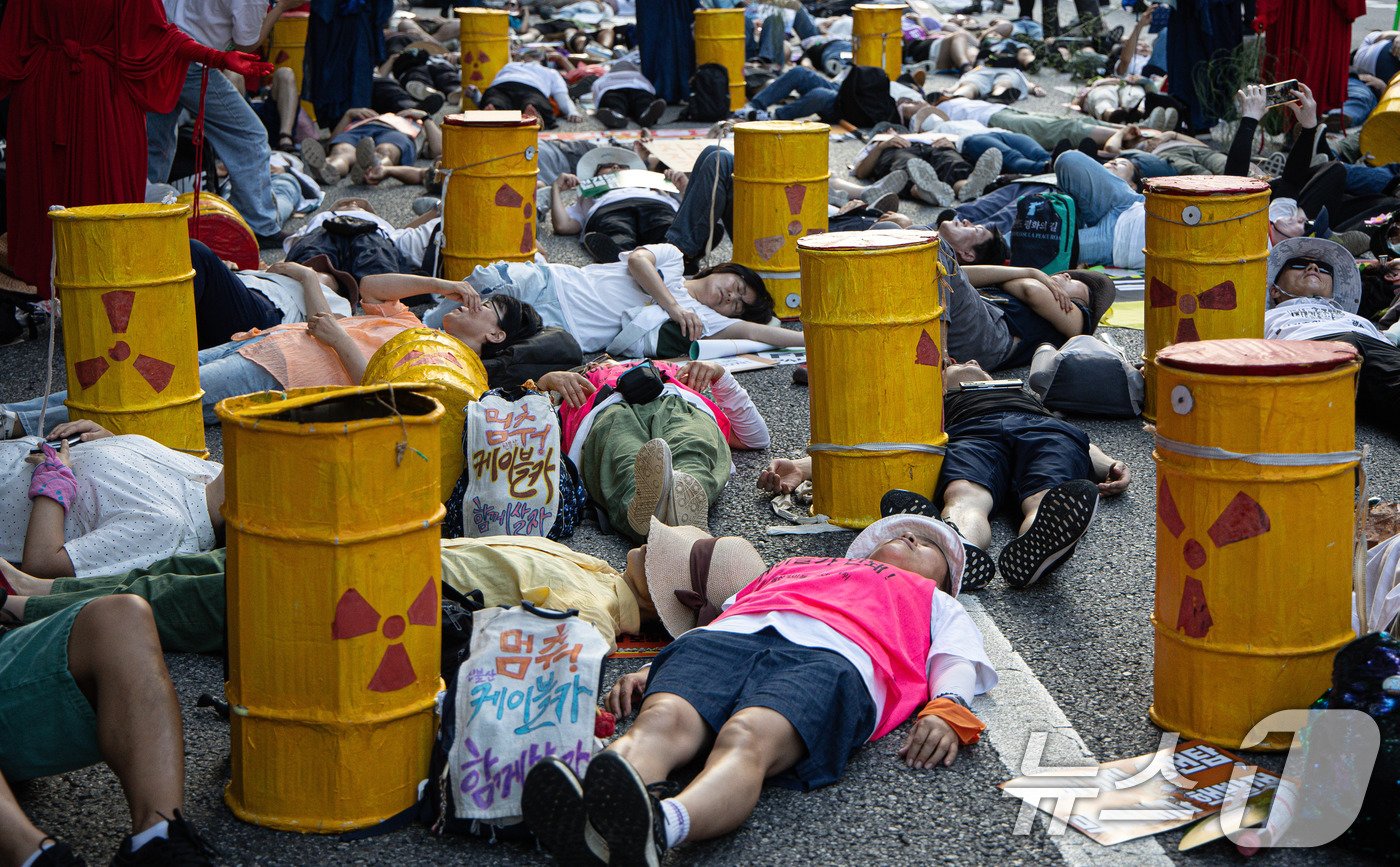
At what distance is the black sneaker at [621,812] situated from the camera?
2613 millimetres

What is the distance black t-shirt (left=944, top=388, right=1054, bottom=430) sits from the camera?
16.6ft

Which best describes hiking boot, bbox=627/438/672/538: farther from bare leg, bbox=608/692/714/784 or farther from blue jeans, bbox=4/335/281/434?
blue jeans, bbox=4/335/281/434

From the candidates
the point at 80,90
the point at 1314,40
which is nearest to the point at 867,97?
the point at 1314,40

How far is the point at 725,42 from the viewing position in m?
14.4

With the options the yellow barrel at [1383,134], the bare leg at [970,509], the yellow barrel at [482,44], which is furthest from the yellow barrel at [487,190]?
A: the yellow barrel at [482,44]

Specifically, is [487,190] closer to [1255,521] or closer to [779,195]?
[779,195]

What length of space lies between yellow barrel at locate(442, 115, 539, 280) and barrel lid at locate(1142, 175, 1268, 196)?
322cm

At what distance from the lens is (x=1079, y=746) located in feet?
10.8

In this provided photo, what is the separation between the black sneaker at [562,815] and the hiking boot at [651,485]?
1.72 metres

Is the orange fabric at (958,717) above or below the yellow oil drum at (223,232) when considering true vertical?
below

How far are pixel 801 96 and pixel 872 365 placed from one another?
984 cm

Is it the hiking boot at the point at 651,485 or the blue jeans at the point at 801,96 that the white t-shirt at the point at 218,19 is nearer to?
the blue jeans at the point at 801,96

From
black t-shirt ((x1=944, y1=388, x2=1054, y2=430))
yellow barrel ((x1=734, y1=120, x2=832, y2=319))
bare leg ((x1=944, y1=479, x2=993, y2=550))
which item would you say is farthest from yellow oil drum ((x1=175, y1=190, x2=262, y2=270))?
bare leg ((x1=944, y1=479, x2=993, y2=550))

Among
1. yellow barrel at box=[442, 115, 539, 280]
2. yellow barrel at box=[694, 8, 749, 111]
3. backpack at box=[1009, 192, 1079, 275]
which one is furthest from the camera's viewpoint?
yellow barrel at box=[694, 8, 749, 111]
